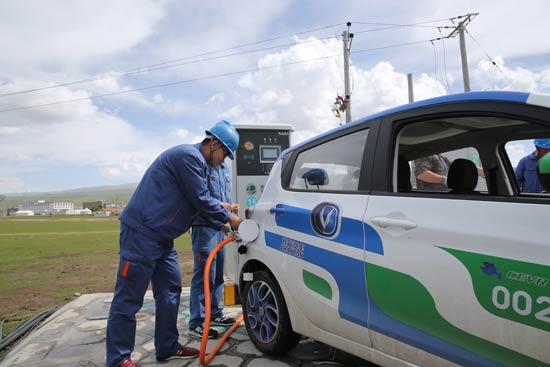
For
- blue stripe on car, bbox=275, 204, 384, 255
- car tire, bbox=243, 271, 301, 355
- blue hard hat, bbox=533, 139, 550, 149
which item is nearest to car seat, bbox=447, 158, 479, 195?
blue stripe on car, bbox=275, 204, 384, 255

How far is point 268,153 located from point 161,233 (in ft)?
7.94

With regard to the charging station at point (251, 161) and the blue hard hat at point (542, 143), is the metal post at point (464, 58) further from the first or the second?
the blue hard hat at point (542, 143)

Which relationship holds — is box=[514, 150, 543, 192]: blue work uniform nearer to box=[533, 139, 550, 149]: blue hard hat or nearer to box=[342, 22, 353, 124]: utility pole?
box=[533, 139, 550, 149]: blue hard hat

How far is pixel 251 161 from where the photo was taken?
5.02 metres

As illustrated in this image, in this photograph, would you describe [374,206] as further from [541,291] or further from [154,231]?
[154,231]

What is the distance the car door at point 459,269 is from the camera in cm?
148

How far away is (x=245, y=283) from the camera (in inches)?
128

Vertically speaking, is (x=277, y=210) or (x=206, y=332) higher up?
(x=277, y=210)

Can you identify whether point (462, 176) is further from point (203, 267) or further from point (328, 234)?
point (203, 267)

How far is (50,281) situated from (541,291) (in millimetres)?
7438

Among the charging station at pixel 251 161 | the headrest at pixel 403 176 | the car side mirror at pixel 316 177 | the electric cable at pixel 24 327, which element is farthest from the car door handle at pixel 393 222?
the electric cable at pixel 24 327

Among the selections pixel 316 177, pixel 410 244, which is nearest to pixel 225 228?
pixel 316 177

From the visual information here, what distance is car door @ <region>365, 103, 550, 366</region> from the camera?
1479 mm

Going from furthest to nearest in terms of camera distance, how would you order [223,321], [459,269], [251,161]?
[251,161]
[223,321]
[459,269]
